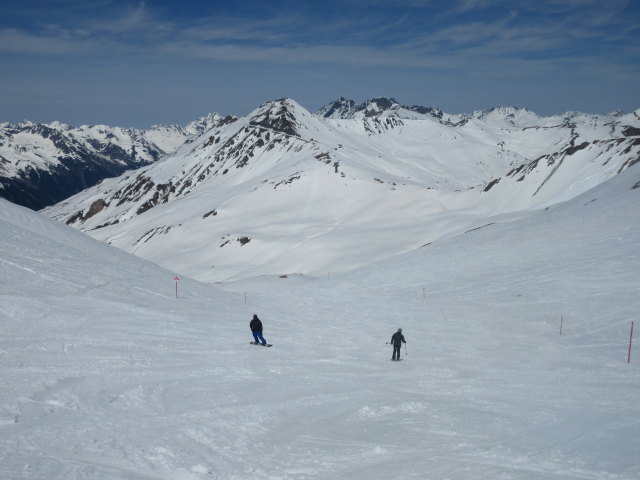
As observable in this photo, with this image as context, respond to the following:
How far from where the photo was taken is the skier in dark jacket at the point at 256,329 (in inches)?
714

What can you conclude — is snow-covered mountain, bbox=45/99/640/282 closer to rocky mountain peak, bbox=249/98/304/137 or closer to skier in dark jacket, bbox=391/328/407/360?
rocky mountain peak, bbox=249/98/304/137

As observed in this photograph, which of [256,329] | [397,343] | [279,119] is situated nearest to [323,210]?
[256,329]

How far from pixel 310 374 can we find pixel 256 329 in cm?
384

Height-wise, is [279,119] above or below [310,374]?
above

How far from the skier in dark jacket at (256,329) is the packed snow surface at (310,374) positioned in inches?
20.4

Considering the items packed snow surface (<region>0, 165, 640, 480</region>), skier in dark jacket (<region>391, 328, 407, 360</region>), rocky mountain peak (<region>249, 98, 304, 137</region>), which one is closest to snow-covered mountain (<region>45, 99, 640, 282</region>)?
rocky mountain peak (<region>249, 98, 304, 137</region>)

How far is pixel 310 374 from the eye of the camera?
14945 millimetres

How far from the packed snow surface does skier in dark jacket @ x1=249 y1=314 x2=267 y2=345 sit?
1.70ft

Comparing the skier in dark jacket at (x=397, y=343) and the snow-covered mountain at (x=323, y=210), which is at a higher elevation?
the snow-covered mountain at (x=323, y=210)

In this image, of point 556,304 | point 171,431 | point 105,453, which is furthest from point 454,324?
point 105,453

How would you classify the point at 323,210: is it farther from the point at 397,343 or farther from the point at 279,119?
the point at 279,119

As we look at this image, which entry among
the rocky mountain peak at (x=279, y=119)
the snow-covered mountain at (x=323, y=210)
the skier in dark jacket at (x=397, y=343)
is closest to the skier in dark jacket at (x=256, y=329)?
the skier in dark jacket at (x=397, y=343)

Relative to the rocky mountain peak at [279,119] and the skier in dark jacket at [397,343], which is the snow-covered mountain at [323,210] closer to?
the rocky mountain peak at [279,119]

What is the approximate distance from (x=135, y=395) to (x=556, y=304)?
20.3 metres
